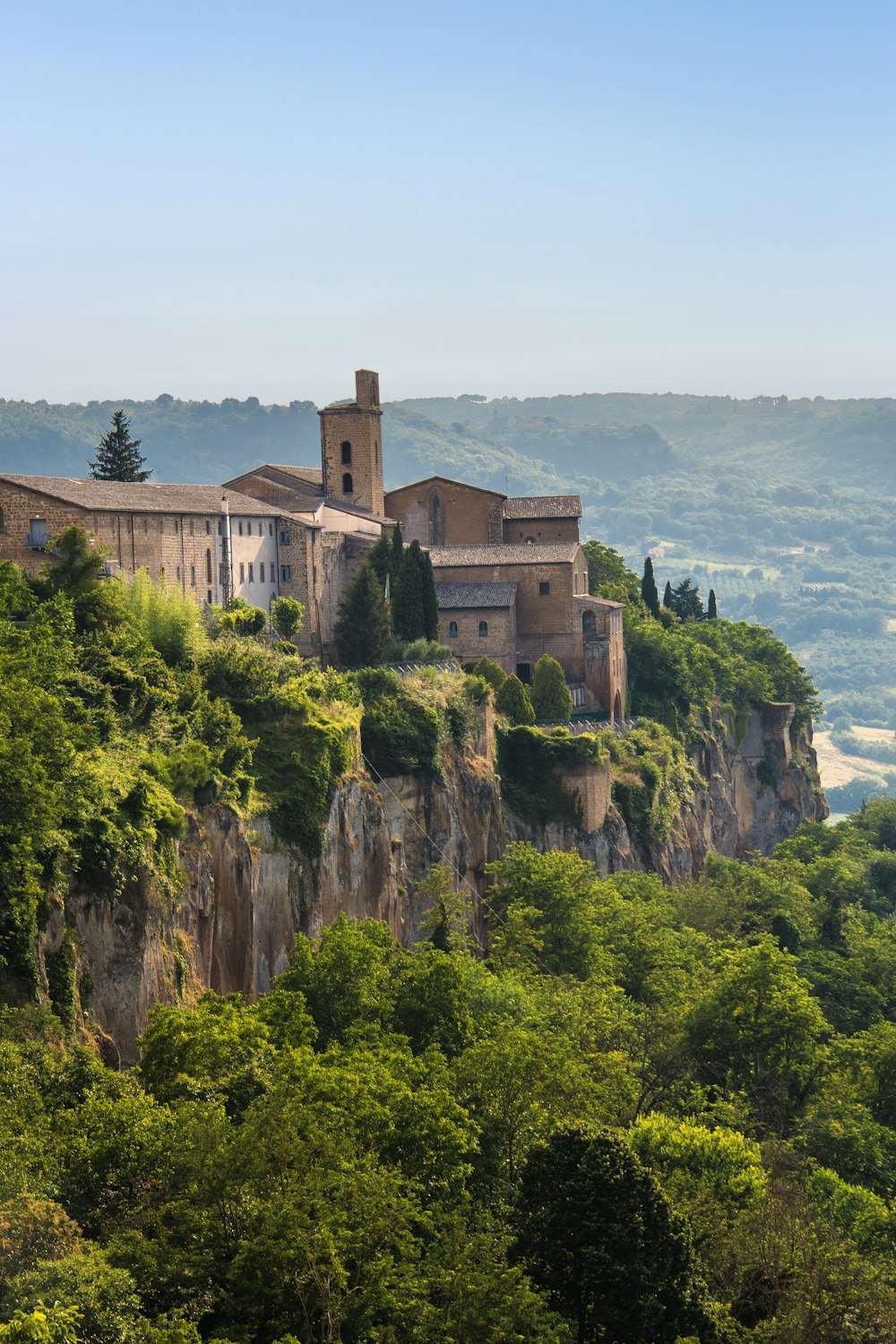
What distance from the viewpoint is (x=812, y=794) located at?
11288cm

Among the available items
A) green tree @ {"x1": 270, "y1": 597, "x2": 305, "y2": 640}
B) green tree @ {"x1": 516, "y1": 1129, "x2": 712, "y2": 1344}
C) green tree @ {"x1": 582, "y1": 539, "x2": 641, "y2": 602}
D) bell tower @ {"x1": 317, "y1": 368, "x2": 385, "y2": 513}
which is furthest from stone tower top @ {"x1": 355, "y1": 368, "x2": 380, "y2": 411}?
green tree @ {"x1": 516, "y1": 1129, "x2": 712, "y2": 1344}

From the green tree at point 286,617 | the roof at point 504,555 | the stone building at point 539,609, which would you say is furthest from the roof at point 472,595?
the green tree at point 286,617

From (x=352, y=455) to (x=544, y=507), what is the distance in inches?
400

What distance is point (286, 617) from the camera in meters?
63.2

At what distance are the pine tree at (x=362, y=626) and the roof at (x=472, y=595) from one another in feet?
31.4

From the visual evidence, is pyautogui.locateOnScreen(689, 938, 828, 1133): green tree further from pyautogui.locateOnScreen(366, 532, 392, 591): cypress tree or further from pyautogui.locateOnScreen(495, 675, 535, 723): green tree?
pyautogui.locateOnScreen(366, 532, 392, 591): cypress tree

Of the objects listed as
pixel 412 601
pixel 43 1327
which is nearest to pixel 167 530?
pixel 412 601

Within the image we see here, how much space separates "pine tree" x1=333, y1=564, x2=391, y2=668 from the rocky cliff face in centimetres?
588

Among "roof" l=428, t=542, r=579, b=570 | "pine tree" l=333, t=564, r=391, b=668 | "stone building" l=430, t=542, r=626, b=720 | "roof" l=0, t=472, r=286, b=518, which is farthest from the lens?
"roof" l=428, t=542, r=579, b=570

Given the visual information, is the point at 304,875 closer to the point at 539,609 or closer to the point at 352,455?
the point at 539,609

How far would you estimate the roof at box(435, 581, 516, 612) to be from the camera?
3118 inches

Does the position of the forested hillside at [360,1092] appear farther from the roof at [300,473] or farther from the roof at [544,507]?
the roof at [544,507]

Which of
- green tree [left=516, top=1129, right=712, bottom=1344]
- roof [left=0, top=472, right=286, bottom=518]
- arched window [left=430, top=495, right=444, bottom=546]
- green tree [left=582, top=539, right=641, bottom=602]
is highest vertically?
roof [left=0, top=472, right=286, bottom=518]

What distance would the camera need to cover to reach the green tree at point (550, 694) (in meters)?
77.6
